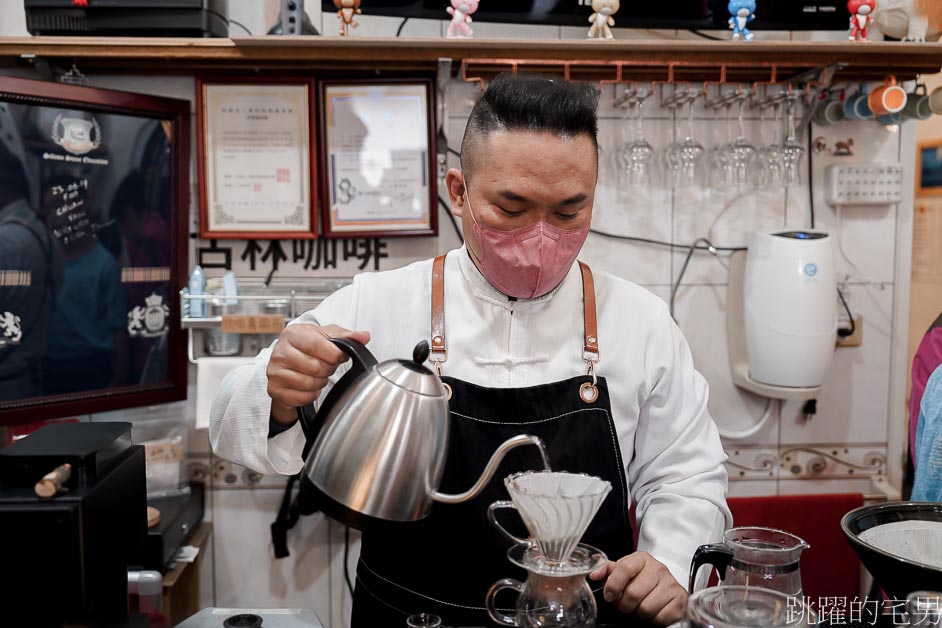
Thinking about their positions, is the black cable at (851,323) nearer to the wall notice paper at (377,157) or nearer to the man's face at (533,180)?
the wall notice paper at (377,157)

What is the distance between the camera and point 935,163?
4164mm

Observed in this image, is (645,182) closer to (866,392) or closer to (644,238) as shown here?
A: (644,238)

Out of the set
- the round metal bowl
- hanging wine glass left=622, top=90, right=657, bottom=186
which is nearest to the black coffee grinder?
the round metal bowl

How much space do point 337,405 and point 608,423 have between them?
65 cm

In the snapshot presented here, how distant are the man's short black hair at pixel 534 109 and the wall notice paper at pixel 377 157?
40.0 inches

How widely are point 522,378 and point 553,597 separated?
0.66 m

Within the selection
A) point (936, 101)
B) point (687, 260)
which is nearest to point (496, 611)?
point (687, 260)

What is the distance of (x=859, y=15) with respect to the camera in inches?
87.3

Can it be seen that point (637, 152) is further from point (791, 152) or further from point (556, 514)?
point (556, 514)

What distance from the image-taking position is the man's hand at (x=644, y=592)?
1201 millimetres

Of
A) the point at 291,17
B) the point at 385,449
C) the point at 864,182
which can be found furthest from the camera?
the point at 864,182

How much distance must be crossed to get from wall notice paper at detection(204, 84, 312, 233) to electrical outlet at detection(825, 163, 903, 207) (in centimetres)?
171

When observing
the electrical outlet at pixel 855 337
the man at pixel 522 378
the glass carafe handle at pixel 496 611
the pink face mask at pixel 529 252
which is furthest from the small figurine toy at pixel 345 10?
the electrical outlet at pixel 855 337

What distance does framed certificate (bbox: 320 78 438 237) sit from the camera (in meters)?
2.42
